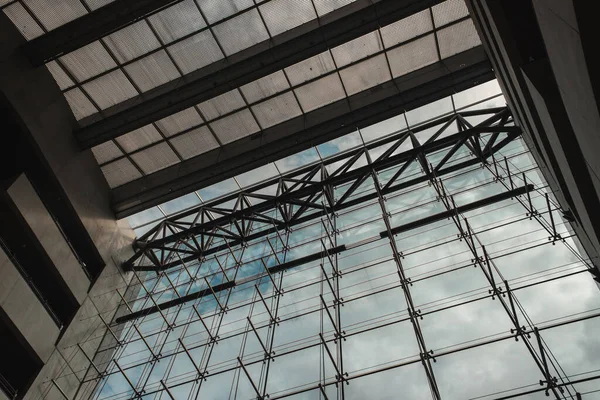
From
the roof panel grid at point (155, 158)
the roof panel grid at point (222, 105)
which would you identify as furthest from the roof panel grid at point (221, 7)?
the roof panel grid at point (155, 158)

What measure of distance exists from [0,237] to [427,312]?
1444cm

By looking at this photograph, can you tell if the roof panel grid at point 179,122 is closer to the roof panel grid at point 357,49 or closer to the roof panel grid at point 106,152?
the roof panel grid at point 106,152

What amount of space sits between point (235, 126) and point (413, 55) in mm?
7870

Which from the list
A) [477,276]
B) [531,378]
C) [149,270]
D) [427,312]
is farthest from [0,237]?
[531,378]

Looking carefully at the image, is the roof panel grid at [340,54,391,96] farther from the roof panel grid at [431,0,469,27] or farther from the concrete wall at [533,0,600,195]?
the concrete wall at [533,0,600,195]

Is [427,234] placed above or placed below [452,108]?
below

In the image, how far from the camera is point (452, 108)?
67.8 feet

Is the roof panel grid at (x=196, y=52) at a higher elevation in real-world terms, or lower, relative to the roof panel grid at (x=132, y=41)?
higher

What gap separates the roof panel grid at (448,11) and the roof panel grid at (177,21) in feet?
28.1

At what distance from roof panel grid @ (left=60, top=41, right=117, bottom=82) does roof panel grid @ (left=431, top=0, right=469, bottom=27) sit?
12201 millimetres

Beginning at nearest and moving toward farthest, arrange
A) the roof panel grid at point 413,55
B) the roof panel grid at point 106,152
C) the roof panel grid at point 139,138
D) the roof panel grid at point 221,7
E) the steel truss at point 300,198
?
1. the roof panel grid at point 221,7
2. the roof panel grid at point 413,55
3. the steel truss at point 300,198
4. the roof panel grid at point 139,138
5. the roof panel grid at point 106,152

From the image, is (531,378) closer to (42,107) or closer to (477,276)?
(477,276)

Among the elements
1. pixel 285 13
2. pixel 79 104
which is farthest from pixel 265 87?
pixel 79 104

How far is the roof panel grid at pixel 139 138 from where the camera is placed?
20297mm
